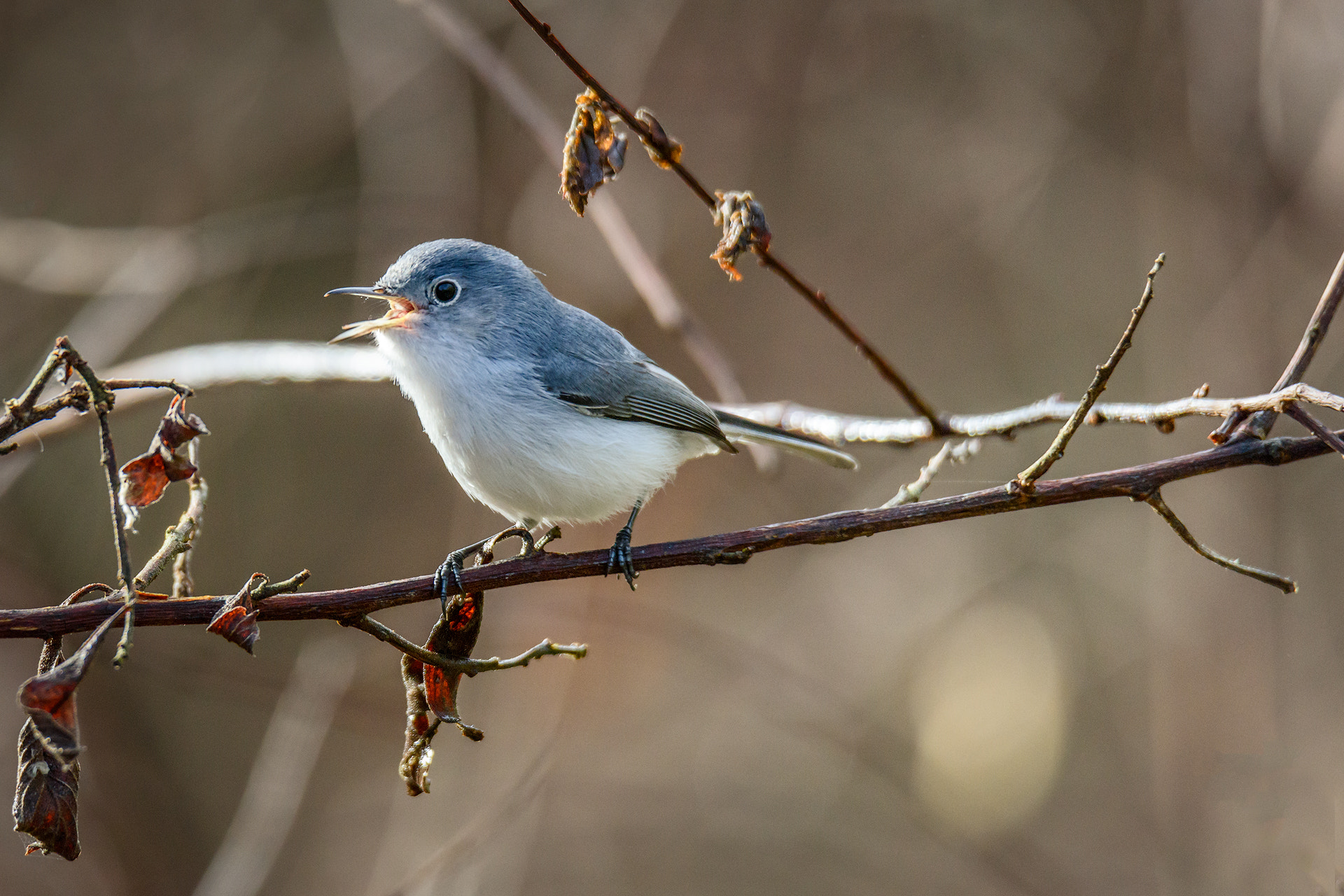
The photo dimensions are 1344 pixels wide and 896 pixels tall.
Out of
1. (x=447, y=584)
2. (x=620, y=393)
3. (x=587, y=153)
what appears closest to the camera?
(x=587, y=153)

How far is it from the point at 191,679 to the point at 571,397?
364 centimetres

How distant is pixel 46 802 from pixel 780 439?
1985 millimetres

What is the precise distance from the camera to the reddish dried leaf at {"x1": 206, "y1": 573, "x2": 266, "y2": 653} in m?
1.46

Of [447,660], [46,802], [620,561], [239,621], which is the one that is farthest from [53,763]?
[620,561]

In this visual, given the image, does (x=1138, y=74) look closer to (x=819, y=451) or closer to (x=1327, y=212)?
(x=1327, y=212)

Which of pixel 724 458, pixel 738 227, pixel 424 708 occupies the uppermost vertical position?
pixel 724 458

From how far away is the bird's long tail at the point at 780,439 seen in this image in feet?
9.21

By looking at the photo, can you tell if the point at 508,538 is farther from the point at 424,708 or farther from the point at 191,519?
the point at 191,519

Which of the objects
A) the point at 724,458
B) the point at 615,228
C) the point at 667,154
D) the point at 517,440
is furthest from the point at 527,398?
the point at 724,458

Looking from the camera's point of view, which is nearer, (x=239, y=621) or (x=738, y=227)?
(x=239, y=621)

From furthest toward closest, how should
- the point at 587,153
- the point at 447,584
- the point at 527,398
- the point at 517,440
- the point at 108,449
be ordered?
the point at 527,398, the point at 517,440, the point at 447,584, the point at 587,153, the point at 108,449

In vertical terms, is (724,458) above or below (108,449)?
above

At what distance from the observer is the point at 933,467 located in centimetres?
211

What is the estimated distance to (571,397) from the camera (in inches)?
111
